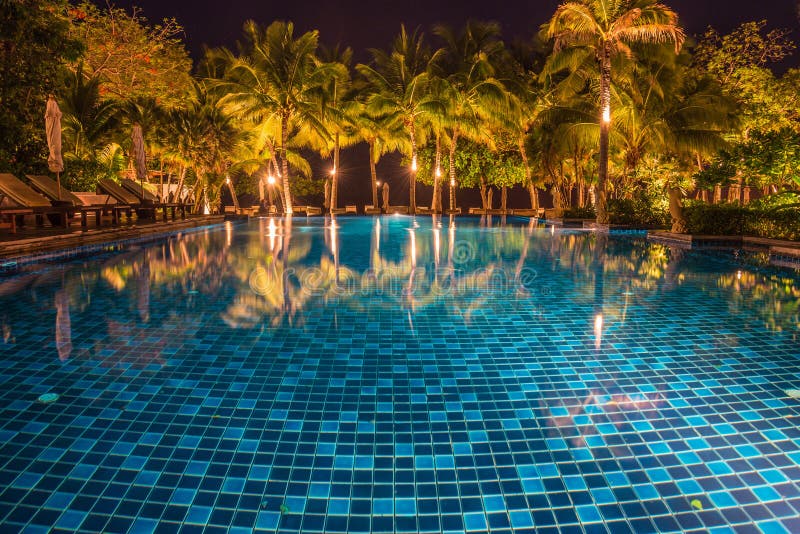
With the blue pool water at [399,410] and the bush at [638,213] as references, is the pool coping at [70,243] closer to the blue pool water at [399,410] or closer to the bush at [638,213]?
the blue pool water at [399,410]

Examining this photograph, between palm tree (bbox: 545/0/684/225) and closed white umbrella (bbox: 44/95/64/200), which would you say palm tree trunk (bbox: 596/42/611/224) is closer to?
palm tree (bbox: 545/0/684/225)

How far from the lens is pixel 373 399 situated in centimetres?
293

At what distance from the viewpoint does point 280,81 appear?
68.2 feet

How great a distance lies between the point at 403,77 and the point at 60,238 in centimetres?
1714

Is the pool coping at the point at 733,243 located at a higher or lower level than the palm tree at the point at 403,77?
lower

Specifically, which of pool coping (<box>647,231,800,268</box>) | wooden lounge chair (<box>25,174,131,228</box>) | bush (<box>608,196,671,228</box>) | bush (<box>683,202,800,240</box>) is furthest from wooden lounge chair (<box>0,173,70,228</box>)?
bush (<box>608,196,671,228</box>)

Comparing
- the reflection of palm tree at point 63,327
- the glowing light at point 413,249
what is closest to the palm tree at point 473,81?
the glowing light at point 413,249

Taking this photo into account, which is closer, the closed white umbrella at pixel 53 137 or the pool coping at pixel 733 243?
the pool coping at pixel 733 243

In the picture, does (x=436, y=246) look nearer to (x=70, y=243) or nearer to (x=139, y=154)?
(x=70, y=243)

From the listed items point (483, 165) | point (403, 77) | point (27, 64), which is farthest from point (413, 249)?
point (483, 165)

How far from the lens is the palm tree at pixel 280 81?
20484 millimetres

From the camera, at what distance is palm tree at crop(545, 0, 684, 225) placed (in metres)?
13.4

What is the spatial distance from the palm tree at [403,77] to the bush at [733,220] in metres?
13.3

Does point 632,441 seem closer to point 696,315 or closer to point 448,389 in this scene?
point 448,389
